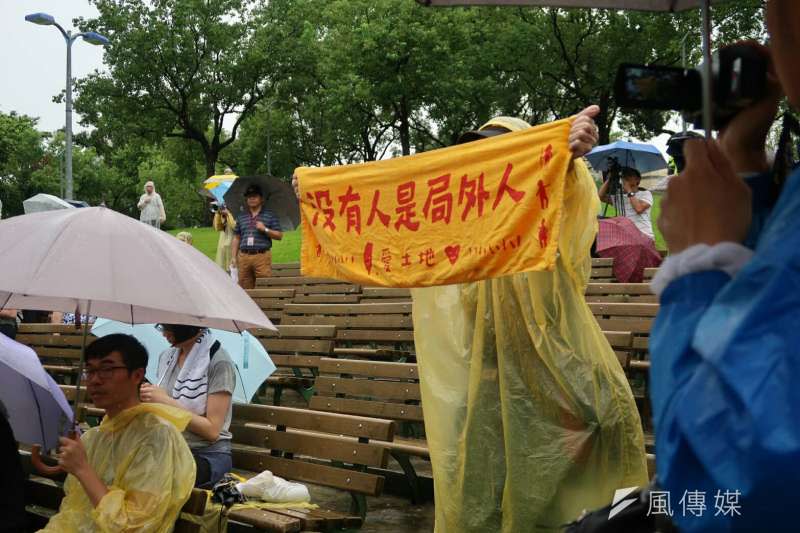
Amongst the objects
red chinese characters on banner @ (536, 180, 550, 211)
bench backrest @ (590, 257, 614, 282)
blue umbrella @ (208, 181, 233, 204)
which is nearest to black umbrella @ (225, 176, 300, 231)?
bench backrest @ (590, 257, 614, 282)

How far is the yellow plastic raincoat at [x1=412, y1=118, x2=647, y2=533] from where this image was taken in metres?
3.32

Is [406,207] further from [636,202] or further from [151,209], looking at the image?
[151,209]

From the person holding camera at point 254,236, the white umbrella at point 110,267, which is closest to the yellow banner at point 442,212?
the white umbrella at point 110,267

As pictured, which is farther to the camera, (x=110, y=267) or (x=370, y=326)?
(x=370, y=326)

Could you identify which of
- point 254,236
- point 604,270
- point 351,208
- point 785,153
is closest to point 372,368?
point 351,208

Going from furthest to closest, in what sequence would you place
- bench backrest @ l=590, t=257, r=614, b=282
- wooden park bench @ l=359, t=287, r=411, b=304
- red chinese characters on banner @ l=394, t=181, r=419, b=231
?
wooden park bench @ l=359, t=287, r=411, b=304, bench backrest @ l=590, t=257, r=614, b=282, red chinese characters on banner @ l=394, t=181, r=419, b=231

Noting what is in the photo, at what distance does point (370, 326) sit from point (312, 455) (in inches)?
151

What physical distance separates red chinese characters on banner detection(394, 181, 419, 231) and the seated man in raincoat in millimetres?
1384

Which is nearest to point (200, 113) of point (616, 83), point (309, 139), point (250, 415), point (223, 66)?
point (223, 66)

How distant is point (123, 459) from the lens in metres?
3.81

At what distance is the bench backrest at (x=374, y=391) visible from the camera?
580 cm

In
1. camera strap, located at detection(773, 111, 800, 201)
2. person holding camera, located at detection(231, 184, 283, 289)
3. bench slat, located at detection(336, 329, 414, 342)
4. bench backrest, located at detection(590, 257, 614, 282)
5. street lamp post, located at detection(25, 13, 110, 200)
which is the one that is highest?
street lamp post, located at detection(25, 13, 110, 200)

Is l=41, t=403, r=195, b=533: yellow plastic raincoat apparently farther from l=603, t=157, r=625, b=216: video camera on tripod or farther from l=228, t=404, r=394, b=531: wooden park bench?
l=603, t=157, r=625, b=216: video camera on tripod

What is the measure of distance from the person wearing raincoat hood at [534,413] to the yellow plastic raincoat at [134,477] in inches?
40.8
